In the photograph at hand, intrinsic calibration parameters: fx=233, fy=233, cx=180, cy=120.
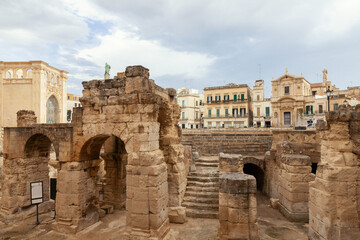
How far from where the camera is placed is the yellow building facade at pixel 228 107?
137ft

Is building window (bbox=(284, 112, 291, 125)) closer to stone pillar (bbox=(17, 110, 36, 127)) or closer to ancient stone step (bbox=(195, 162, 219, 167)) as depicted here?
ancient stone step (bbox=(195, 162, 219, 167))

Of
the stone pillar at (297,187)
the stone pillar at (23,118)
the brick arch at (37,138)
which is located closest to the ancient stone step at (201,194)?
the stone pillar at (297,187)

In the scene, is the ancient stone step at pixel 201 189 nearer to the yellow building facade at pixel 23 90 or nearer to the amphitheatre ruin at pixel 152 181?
the amphitheatre ruin at pixel 152 181

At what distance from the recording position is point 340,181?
17.0ft

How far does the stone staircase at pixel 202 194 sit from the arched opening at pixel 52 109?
20165mm

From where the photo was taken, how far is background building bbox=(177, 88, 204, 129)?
1863 inches

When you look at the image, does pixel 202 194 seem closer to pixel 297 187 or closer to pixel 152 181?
pixel 297 187

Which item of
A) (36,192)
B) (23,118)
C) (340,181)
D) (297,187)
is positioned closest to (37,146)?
(36,192)

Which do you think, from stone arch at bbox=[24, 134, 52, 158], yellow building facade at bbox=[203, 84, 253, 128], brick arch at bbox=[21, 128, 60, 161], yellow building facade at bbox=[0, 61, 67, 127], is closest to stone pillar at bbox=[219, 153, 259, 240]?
brick arch at bbox=[21, 128, 60, 161]

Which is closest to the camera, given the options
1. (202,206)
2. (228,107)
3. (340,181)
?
(340,181)

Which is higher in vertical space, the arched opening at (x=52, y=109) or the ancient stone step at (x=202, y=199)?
the arched opening at (x=52, y=109)

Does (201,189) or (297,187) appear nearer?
(297,187)

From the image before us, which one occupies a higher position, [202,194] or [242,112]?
[242,112]

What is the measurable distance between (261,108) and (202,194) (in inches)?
1449
